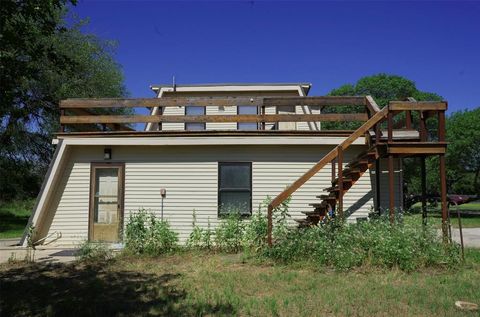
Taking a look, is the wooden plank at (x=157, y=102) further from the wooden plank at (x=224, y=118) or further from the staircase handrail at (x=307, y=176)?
the staircase handrail at (x=307, y=176)

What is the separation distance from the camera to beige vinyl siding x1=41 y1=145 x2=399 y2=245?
11.5 metres

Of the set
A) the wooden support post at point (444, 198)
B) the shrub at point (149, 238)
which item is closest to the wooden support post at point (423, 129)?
the wooden support post at point (444, 198)

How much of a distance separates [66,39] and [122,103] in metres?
11.3

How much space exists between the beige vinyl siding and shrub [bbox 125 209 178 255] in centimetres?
124

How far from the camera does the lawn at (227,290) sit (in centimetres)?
568

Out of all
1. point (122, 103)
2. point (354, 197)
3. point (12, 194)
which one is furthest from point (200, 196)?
point (12, 194)

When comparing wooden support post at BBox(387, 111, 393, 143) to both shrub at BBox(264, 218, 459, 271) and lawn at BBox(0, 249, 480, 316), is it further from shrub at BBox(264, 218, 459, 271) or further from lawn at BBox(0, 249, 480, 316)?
lawn at BBox(0, 249, 480, 316)

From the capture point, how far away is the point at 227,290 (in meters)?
6.56

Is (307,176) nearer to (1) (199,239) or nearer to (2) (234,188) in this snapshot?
(2) (234,188)

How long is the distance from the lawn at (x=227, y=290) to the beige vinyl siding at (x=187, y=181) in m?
2.75

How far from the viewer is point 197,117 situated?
11.3m

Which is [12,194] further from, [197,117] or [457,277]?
[457,277]

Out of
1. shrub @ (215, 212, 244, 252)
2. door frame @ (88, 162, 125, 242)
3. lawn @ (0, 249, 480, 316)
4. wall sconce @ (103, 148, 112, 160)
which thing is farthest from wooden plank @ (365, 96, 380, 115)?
wall sconce @ (103, 148, 112, 160)

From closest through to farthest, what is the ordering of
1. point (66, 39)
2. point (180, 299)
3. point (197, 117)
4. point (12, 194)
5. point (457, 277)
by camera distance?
point (180, 299)
point (457, 277)
point (197, 117)
point (66, 39)
point (12, 194)
